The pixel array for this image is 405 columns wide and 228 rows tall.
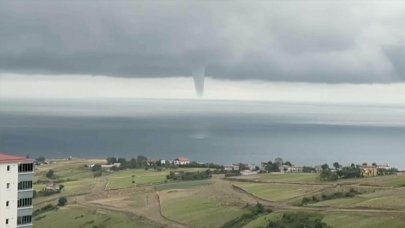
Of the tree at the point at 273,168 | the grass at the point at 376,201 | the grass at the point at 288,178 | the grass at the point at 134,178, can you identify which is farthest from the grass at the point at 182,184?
the grass at the point at 376,201

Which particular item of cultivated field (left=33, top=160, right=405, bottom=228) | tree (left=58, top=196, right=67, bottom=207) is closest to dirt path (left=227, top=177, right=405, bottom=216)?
cultivated field (left=33, top=160, right=405, bottom=228)

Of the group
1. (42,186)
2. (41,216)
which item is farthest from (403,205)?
(42,186)

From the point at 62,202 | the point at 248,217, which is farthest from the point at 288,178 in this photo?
the point at 62,202

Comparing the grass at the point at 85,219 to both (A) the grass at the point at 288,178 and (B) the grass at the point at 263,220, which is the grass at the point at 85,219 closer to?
(B) the grass at the point at 263,220

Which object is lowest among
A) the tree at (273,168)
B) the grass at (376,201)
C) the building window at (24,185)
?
the grass at (376,201)

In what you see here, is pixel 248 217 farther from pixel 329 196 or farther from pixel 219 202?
pixel 329 196

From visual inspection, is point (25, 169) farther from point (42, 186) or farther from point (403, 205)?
point (42, 186)
